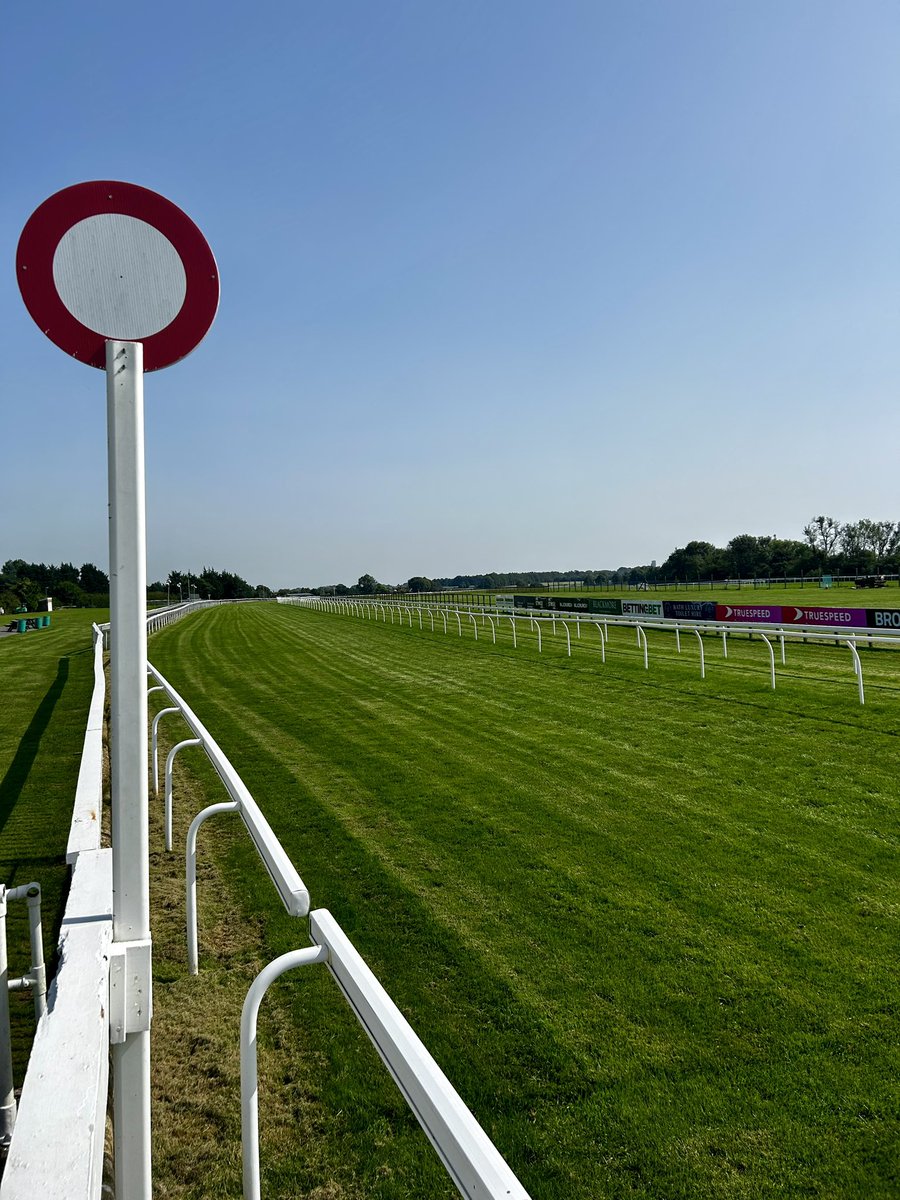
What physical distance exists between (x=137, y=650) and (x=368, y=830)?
13.9ft

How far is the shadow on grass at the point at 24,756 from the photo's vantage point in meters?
6.39

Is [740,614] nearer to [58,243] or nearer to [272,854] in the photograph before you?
[272,854]

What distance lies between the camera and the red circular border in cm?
177

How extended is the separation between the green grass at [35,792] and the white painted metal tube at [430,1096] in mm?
1977

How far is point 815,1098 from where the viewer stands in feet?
8.82

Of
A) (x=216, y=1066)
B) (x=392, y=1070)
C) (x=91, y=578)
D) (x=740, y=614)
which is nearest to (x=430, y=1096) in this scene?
(x=392, y=1070)

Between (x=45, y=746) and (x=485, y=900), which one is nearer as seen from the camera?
(x=485, y=900)

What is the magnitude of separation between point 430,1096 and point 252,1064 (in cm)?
76

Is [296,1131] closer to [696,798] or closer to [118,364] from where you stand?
[118,364]

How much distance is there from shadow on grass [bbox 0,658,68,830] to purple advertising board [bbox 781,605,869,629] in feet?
Answer: 49.4

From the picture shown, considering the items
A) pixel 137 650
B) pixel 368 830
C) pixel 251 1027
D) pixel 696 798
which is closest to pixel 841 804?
pixel 696 798

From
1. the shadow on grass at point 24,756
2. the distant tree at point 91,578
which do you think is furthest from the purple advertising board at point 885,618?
the distant tree at point 91,578

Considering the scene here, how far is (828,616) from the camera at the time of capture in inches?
680

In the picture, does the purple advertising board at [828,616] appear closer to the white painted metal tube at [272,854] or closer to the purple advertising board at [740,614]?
the purple advertising board at [740,614]
